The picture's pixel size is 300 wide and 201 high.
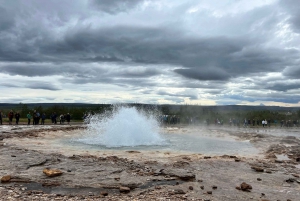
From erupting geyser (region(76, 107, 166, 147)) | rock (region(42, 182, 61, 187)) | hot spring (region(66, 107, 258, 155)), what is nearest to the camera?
rock (region(42, 182, 61, 187))

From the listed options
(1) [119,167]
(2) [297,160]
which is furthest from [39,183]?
(2) [297,160]

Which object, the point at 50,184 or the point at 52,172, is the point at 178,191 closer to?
the point at 50,184

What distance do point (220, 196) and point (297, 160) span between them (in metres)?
6.06

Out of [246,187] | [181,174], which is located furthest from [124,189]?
[246,187]

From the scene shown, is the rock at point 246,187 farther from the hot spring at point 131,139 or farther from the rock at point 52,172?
the hot spring at point 131,139

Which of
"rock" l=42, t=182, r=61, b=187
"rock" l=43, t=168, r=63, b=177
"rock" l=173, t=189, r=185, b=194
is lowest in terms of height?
"rock" l=173, t=189, r=185, b=194

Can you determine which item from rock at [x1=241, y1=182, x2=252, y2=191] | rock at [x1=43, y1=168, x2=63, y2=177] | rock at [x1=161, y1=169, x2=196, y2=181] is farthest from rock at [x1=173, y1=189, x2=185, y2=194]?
rock at [x1=43, y1=168, x2=63, y2=177]

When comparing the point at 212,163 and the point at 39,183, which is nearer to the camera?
the point at 39,183

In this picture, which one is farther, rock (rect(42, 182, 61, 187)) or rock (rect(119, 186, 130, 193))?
rock (rect(42, 182, 61, 187))

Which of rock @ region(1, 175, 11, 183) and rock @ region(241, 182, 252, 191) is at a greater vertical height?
rock @ region(1, 175, 11, 183)

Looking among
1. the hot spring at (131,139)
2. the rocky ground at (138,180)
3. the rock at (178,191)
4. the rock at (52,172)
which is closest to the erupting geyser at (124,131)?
the hot spring at (131,139)

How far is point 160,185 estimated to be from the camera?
629 centimetres

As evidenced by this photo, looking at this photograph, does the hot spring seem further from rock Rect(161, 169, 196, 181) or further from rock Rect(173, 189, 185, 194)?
rock Rect(173, 189, 185, 194)

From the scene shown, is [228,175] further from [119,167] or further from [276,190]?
[119,167]
